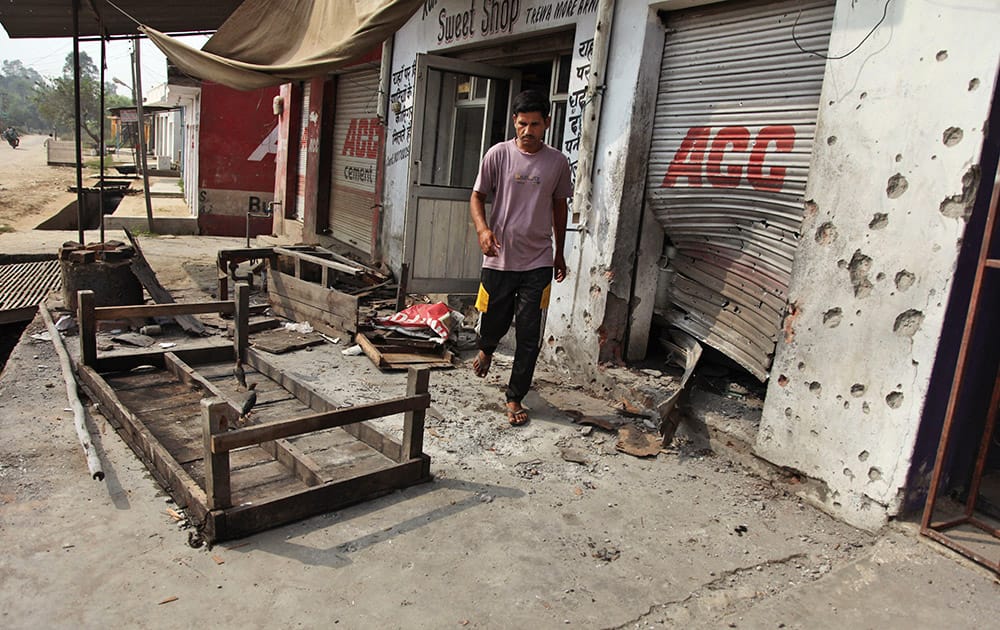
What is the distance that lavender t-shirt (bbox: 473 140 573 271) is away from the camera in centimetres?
420

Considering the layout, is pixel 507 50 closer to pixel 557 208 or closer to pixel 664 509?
pixel 557 208

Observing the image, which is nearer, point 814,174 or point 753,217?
point 814,174

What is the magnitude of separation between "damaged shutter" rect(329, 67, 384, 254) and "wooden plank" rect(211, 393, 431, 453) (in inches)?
245

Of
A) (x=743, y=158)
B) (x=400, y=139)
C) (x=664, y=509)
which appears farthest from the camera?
(x=400, y=139)

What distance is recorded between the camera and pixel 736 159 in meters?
4.14

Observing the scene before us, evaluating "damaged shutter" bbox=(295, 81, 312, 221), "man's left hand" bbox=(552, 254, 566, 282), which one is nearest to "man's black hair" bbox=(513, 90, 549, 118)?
"man's left hand" bbox=(552, 254, 566, 282)

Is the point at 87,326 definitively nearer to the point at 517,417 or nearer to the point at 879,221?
the point at 517,417

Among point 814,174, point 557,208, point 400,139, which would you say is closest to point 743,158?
point 814,174

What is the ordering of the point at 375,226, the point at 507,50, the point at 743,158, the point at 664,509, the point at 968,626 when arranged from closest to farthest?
1. the point at 968,626
2. the point at 664,509
3. the point at 743,158
4. the point at 507,50
5. the point at 375,226

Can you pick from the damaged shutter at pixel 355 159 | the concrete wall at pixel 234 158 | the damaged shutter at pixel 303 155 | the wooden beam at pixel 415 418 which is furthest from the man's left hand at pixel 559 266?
the concrete wall at pixel 234 158

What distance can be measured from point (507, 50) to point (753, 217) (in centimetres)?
339

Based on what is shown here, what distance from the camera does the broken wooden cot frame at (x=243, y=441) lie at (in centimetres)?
275

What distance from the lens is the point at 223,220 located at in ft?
46.4

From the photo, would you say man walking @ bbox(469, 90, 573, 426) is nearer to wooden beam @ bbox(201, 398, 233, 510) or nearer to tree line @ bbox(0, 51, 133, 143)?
wooden beam @ bbox(201, 398, 233, 510)
